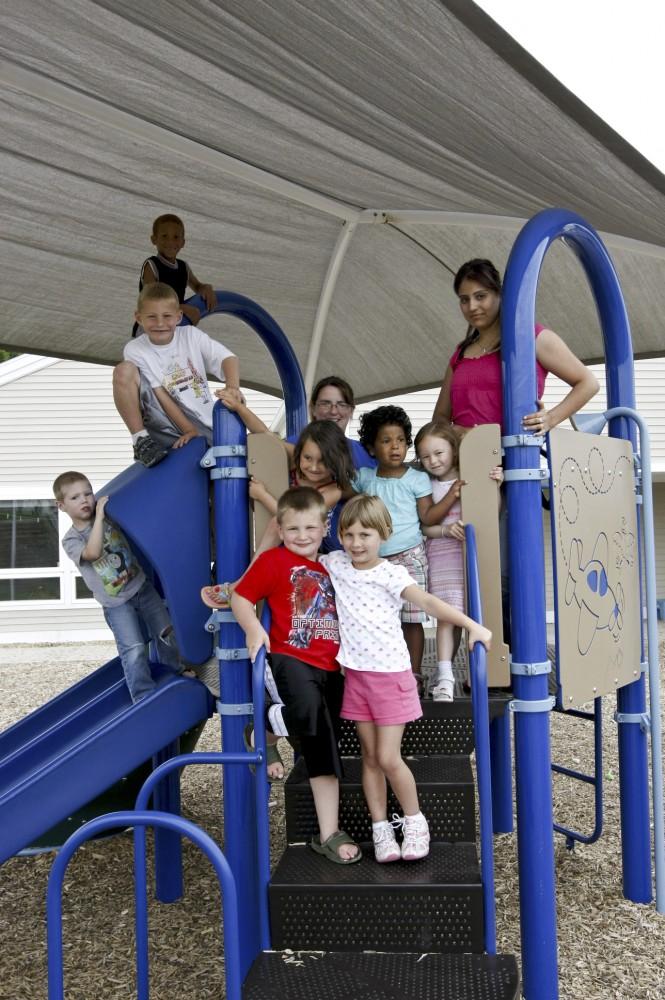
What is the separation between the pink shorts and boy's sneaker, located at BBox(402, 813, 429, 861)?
0.34 meters

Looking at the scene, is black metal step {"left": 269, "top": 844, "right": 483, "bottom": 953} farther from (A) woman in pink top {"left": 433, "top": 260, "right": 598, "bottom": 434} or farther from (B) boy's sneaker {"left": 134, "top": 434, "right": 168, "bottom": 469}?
(A) woman in pink top {"left": 433, "top": 260, "right": 598, "bottom": 434}

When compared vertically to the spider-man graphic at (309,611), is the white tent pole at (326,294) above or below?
above

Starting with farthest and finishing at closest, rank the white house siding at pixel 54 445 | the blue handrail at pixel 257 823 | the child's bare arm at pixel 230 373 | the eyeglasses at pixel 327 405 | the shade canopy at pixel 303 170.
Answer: the white house siding at pixel 54 445 < the eyeglasses at pixel 327 405 < the child's bare arm at pixel 230 373 < the shade canopy at pixel 303 170 < the blue handrail at pixel 257 823

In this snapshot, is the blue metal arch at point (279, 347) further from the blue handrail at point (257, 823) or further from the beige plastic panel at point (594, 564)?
the blue handrail at point (257, 823)

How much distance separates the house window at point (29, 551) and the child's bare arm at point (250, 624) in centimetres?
1205

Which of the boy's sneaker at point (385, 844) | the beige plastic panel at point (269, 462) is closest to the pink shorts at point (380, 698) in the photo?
the boy's sneaker at point (385, 844)

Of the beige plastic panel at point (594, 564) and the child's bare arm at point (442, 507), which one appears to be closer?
the beige plastic panel at point (594, 564)

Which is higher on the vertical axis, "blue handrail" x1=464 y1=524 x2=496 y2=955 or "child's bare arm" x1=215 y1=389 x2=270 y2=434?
"child's bare arm" x1=215 y1=389 x2=270 y2=434

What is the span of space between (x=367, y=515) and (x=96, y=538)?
1.14 m

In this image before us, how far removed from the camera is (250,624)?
324cm

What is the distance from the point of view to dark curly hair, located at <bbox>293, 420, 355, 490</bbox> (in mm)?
3809

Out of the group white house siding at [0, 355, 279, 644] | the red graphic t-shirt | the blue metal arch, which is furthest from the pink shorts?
white house siding at [0, 355, 279, 644]

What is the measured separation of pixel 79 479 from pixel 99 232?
2770mm

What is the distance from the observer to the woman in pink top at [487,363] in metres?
3.79
